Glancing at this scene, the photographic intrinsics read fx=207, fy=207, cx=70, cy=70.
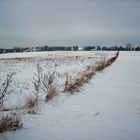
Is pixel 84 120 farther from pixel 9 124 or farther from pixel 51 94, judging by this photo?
pixel 51 94

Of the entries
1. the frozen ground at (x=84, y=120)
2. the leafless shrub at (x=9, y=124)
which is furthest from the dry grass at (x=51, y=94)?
the leafless shrub at (x=9, y=124)

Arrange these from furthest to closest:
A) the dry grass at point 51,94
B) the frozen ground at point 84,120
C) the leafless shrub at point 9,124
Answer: the dry grass at point 51,94
the leafless shrub at point 9,124
the frozen ground at point 84,120

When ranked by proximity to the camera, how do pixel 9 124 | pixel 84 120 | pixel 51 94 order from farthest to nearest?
pixel 51 94
pixel 84 120
pixel 9 124

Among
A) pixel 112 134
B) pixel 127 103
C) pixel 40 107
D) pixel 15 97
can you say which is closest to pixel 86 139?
Answer: pixel 112 134

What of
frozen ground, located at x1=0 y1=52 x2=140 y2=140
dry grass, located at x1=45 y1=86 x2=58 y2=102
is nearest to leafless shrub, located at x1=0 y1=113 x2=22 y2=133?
frozen ground, located at x1=0 y1=52 x2=140 y2=140

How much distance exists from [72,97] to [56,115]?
1850 millimetres

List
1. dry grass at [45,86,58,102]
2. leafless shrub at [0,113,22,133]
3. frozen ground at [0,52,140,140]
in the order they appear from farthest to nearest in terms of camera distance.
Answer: dry grass at [45,86,58,102], leafless shrub at [0,113,22,133], frozen ground at [0,52,140,140]

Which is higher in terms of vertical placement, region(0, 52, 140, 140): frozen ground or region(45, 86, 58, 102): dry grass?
region(45, 86, 58, 102): dry grass

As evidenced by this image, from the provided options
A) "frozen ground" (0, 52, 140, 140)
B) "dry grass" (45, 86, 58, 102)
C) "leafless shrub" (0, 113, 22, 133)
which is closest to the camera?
"frozen ground" (0, 52, 140, 140)

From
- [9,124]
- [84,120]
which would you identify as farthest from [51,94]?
[9,124]

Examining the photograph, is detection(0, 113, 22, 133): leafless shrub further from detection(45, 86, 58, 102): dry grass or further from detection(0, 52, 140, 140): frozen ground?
detection(45, 86, 58, 102): dry grass

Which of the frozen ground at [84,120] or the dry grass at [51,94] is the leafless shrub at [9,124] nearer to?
the frozen ground at [84,120]

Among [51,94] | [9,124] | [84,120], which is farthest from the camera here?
[51,94]

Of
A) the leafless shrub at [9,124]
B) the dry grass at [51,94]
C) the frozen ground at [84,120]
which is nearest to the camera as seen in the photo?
the frozen ground at [84,120]
